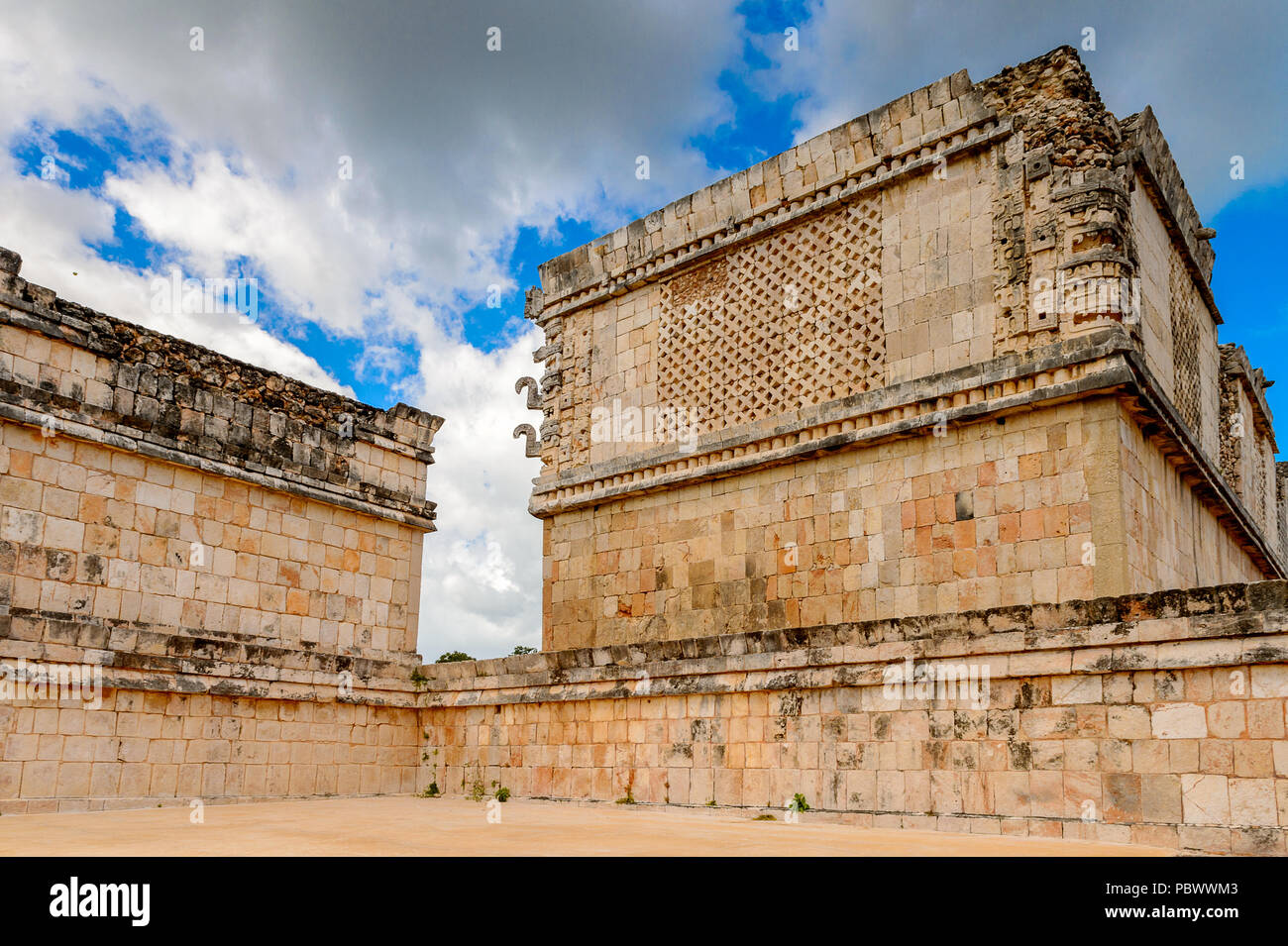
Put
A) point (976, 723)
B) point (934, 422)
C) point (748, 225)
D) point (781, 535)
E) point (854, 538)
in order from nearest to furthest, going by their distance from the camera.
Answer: point (976, 723) < point (934, 422) < point (854, 538) < point (781, 535) < point (748, 225)

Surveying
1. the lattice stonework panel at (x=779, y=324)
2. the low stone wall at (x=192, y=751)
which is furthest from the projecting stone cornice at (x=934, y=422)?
the low stone wall at (x=192, y=751)

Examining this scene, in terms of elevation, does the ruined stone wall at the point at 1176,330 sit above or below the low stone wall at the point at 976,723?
above

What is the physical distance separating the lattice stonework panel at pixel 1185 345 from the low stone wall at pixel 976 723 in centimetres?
539

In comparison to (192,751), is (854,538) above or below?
above

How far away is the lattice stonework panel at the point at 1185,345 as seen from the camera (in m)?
11.4

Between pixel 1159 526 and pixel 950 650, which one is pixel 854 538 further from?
pixel 950 650

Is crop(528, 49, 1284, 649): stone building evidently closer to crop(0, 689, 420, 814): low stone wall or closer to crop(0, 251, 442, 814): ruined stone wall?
crop(0, 251, 442, 814): ruined stone wall

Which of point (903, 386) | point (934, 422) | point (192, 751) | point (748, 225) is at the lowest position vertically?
point (192, 751)

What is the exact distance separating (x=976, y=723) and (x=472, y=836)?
3502mm

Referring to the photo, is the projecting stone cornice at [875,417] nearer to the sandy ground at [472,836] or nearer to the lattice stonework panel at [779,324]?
the lattice stonework panel at [779,324]

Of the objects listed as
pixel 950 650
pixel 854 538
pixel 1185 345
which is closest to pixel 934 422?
pixel 854 538

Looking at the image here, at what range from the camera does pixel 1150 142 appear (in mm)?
10430

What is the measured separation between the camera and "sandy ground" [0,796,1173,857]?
5.23 meters

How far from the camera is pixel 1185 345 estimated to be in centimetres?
1191
